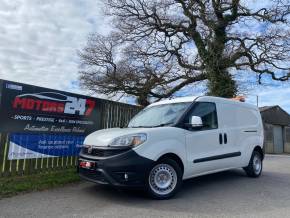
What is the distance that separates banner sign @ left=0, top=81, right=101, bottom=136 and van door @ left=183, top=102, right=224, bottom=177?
3681 millimetres

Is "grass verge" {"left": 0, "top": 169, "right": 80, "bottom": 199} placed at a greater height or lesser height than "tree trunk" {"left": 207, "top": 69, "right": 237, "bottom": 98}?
lesser

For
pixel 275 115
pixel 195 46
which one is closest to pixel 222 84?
pixel 195 46

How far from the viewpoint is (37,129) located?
788 cm

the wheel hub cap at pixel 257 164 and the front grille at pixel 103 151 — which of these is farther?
the wheel hub cap at pixel 257 164

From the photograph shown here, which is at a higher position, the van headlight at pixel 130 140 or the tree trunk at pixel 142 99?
the tree trunk at pixel 142 99

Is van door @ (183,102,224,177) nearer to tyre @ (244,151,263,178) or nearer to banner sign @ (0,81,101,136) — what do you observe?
tyre @ (244,151,263,178)

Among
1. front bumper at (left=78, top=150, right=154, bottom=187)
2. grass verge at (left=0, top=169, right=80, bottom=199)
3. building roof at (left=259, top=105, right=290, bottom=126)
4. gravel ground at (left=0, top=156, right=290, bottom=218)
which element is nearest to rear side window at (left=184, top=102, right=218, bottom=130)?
gravel ground at (left=0, top=156, right=290, bottom=218)

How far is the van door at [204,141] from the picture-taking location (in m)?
6.52

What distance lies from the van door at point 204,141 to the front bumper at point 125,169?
3.94 feet

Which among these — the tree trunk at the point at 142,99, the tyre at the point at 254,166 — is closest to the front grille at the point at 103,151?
the tyre at the point at 254,166

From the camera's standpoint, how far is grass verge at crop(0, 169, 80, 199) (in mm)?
6414

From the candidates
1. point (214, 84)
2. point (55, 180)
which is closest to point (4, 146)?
point (55, 180)

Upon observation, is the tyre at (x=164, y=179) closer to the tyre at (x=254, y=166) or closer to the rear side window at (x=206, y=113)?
the rear side window at (x=206, y=113)

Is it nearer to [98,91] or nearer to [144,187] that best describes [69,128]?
[144,187]
